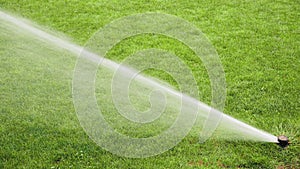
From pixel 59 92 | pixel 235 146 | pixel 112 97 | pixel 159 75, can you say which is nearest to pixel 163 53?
pixel 159 75

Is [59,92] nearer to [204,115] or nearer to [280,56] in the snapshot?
[204,115]

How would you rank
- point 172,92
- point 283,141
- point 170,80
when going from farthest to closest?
point 170,80 < point 172,92 < point 283,141

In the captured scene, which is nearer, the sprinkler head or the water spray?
the sprinkler head

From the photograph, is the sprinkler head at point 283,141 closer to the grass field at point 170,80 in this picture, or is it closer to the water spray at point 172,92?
the water spray at point 172,92

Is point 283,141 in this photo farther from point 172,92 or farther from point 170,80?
point 170,80

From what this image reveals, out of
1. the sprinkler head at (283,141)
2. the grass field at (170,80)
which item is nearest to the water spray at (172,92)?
the sprinkler head at (283,141)

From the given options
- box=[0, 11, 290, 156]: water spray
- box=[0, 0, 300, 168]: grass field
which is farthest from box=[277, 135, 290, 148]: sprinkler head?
box=[0, 0, 300, 168]: grass field

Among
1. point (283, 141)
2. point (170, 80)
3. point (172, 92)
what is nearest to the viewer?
point (283, 141)

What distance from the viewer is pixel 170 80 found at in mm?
6387

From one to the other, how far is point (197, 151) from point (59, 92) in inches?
94.4

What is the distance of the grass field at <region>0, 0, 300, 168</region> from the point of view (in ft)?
15.2

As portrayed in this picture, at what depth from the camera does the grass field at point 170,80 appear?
15.2ft

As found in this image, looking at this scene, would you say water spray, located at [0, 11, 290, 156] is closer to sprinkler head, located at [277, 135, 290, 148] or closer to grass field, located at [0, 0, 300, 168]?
sprinkler head, located at [277, 135, 290, 148]

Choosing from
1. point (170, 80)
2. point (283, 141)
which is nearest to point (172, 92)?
point (170, 80)
